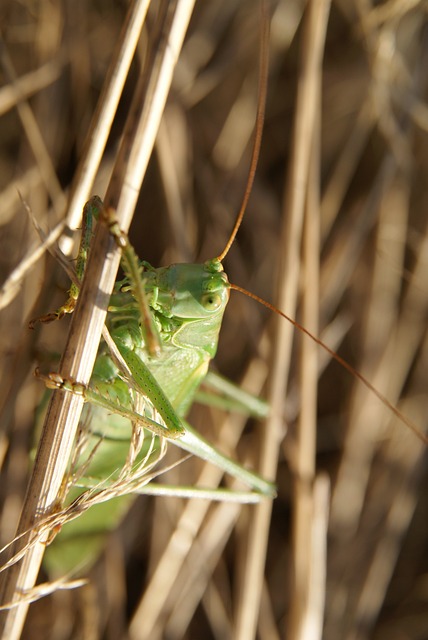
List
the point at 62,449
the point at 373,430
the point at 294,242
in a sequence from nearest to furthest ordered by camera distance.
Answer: the point at 62,449 → the point at 294,242 → the point at 373,430

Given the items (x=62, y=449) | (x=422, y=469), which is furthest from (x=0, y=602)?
(x=422, y=469)

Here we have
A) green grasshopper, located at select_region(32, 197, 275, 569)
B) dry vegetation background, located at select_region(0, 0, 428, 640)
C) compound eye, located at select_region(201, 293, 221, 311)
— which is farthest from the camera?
dry vegetation background, located at select_region(0, 0, 428, 640)

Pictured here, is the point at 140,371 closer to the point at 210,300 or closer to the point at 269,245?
the point at 210,300

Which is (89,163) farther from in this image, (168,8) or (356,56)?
(356,56)

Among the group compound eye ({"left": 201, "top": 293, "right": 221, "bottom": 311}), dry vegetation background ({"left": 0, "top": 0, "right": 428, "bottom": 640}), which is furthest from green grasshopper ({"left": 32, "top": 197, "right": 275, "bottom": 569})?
dry vegetation background ({"left": 0, "top": 0, "right": 428, "bottom": 640})

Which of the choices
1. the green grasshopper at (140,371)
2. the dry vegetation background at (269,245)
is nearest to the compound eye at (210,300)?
the green grasshopper at (140,371)

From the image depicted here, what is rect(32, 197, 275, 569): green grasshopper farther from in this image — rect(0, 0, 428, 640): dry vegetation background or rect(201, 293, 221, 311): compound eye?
rect(0, 0, 428, 640): dry vegetation background

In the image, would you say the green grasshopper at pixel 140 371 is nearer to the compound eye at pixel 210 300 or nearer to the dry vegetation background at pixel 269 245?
the compound eye at pixel 210 300
